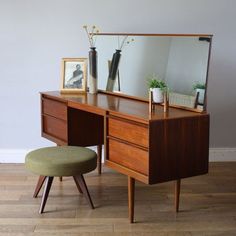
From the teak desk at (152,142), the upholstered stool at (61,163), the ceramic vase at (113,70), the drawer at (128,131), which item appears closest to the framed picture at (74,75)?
the ceramic vase at (113,70)

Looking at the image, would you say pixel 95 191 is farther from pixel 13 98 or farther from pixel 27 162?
pixel 13 98

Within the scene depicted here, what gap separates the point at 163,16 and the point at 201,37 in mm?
1146

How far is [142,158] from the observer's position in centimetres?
266

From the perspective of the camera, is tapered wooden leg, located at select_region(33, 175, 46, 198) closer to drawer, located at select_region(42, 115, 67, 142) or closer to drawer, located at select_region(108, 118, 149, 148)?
drawer, located at select_region(42, 115, 67, 142)

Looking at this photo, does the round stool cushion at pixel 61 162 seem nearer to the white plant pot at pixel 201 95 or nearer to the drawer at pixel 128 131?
the drawer at pixel 128 131

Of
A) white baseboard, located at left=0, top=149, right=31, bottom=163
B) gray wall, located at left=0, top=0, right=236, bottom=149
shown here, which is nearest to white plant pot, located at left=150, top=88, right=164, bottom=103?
gray wall, located at left=0, top=0, right=236, bottom=149

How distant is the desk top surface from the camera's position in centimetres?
272

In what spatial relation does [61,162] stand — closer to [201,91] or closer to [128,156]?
[128,156]

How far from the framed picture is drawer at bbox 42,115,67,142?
0.26 m

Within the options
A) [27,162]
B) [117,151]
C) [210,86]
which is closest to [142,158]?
[117,151]

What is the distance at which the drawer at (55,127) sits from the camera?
346cm

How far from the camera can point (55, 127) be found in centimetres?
355

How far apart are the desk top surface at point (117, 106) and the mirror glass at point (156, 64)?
92 mm

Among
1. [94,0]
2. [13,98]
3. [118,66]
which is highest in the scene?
[94,0]
